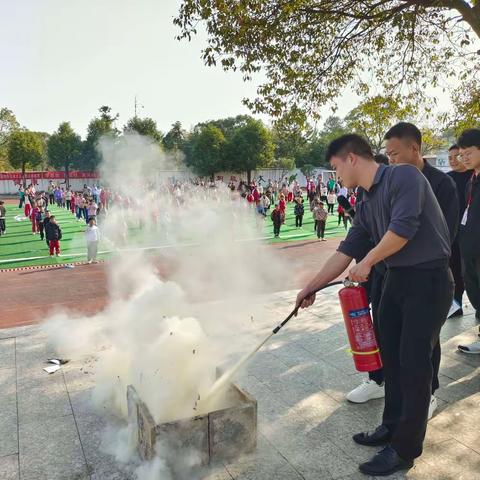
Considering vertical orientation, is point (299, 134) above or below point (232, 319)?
above

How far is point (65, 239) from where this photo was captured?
59.8ft

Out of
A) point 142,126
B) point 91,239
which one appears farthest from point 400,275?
point 142,126

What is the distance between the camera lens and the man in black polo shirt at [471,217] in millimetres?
4102

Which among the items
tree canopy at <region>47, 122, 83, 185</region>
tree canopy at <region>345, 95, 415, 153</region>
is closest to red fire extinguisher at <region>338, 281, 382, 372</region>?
tree canopy at <region>345, 95, 415, 153</region>

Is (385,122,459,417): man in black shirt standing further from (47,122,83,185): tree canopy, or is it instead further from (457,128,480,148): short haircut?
(47,122,83,185): tree canopy

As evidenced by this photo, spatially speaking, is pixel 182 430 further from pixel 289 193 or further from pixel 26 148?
pixel 26 148

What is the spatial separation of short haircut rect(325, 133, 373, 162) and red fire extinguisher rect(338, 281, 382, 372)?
801mm

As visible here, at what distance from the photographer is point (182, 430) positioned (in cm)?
277

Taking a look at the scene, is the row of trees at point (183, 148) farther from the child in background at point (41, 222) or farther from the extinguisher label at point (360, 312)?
the extinguisher label at point (360, 312)

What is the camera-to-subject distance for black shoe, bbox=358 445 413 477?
2.74m

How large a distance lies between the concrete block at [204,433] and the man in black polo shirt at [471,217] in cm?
260

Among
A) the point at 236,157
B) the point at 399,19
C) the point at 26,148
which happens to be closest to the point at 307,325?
the point at 399,19

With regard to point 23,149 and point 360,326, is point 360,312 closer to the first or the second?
point 360,326

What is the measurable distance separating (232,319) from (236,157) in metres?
42.9
